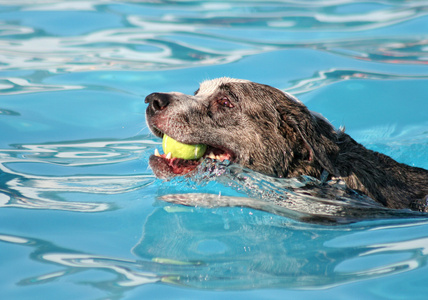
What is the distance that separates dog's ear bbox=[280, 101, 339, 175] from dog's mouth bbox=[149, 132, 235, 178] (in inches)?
26.3

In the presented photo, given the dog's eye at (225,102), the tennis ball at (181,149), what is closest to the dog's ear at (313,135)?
the dog's eye at (225,102)

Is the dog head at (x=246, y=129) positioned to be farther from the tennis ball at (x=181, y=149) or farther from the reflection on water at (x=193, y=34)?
the reflection on water at (x=193, y=34)

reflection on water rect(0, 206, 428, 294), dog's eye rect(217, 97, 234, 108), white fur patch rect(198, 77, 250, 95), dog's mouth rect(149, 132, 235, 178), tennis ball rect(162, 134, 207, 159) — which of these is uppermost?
white fur patch rect(198, 77, 250, 95)

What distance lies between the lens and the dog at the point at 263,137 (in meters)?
5.71

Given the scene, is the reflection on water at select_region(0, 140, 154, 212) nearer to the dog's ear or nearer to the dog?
the dog

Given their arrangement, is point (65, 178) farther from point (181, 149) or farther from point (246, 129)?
point (246, 129)

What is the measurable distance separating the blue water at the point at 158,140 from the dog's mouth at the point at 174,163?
270 mm

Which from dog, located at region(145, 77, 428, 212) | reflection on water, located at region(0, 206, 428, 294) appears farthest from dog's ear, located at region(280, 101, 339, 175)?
reflection on water, located at region(0, 206, 428, 294)

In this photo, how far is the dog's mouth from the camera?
18.4 feet

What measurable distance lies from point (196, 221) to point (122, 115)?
13.6 feet

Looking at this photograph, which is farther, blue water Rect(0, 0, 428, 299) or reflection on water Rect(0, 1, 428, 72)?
reflection on water Rect(0, 1, 428, 72)

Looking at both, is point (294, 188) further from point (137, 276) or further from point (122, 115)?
point (122, 115)

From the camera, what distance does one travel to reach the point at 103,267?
468 centimetres

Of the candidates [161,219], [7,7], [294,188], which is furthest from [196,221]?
[7,7]
